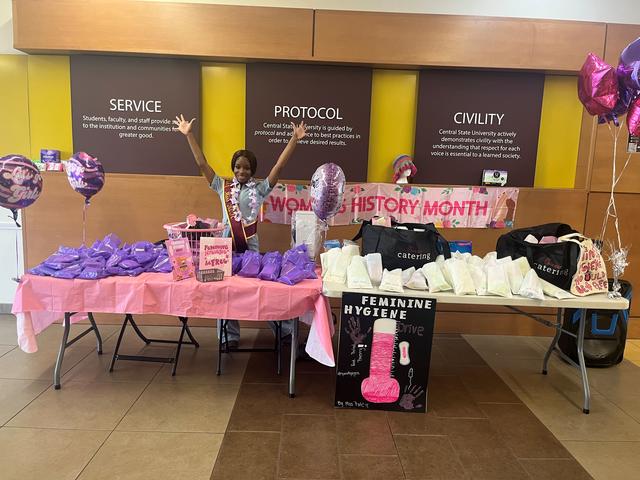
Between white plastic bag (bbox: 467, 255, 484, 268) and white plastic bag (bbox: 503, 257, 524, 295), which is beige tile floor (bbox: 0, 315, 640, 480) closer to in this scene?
white plastic bag (bbox: 503, 257, 524, 295)

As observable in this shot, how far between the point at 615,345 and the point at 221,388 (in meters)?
2.96

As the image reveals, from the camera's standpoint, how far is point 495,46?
3777 mm

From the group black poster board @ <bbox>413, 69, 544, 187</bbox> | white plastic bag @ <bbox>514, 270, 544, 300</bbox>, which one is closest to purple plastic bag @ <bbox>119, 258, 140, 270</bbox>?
white plastic bag @ <bbox>514, 270, 544, 300</bbox>

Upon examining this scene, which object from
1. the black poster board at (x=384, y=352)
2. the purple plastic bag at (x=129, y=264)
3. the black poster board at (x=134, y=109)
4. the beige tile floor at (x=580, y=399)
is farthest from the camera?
the black poster board at (x=134, y=109)

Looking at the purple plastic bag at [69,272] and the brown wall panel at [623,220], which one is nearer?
the purple plastic bag at [69,272]

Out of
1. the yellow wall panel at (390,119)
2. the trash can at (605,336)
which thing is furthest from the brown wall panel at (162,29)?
the trash can at (605,336)

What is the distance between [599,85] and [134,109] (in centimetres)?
350

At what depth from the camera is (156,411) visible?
2633 millimetres

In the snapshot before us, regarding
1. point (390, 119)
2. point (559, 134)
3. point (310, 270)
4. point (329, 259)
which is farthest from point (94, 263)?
point (559, 134)

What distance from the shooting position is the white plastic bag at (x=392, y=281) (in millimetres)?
2602

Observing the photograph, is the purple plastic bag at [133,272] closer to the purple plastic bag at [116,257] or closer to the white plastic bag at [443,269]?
the purple plastic bag at [116,257]

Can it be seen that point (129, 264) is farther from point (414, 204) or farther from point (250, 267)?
point (414, 204)

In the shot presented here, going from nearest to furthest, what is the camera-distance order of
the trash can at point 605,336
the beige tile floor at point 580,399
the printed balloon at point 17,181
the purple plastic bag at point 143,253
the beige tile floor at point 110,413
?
1. the beige tile floor at point 110,413
2. the beige tile floor at point 580,399
3. the purple plastic bag at point 143,253
4. the printed balloon at point 17,181
5. the trash can at point 605,336

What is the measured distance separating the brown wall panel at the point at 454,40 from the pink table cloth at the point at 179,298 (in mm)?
2143
